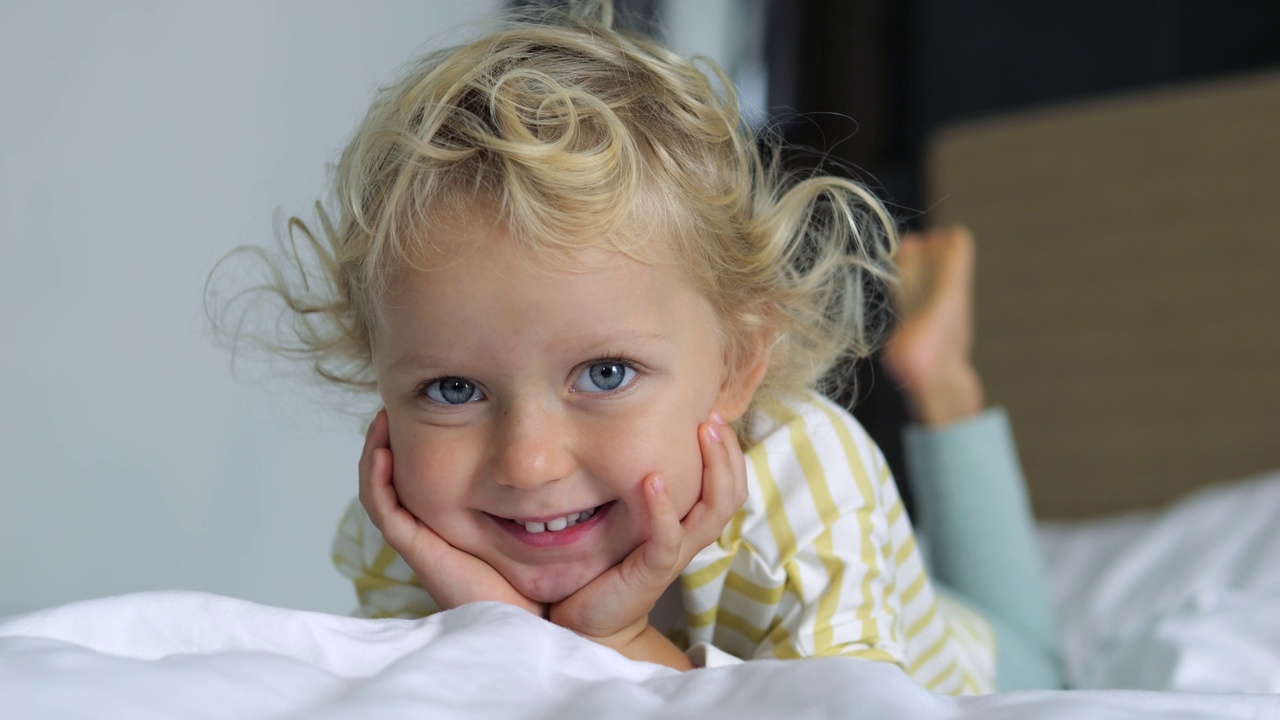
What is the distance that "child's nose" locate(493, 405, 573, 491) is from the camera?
0.68 m

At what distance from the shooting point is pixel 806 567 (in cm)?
83

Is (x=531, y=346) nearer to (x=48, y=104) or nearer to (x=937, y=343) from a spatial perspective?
(x=48, y=104)

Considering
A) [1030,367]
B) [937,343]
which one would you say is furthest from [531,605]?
[1030,367]

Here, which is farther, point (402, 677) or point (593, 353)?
point (593, 353)

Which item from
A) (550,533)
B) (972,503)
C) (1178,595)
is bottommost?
(1178,595)

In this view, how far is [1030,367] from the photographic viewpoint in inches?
92.4

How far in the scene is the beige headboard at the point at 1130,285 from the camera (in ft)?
6.94

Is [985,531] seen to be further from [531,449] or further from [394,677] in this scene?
[394,677]

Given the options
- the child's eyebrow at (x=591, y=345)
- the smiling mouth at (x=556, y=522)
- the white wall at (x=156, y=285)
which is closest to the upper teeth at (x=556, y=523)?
the smiling mouth at (x=556, y=522)

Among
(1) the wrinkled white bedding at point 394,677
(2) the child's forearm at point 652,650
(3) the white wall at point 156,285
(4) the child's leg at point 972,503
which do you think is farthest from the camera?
(4) the child's leg at point 972,503

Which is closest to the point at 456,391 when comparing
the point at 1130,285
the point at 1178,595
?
the point at 1178,595

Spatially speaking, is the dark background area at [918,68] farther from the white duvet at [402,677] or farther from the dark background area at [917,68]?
the white duvet at [402,677]

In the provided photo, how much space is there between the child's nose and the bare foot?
2.72ft

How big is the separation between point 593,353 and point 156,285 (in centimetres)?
87
